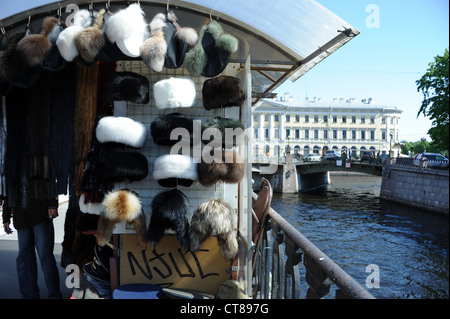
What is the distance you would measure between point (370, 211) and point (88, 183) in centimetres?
2712

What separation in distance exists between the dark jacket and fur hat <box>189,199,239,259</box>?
137 cm

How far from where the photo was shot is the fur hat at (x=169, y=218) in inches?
114

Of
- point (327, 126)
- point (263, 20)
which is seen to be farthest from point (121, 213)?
point (327, 126)

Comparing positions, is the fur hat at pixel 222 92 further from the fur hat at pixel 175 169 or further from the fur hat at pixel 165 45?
the fur hat at pixel 175 169

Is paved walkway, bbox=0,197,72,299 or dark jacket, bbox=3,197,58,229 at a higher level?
dark jacket, bbox=3,197,58,229

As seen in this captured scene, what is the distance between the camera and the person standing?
337cm

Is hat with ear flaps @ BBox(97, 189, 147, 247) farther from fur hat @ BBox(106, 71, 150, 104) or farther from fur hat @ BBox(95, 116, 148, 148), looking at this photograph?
fur hat @ BBox(106, 71, 150, 104)

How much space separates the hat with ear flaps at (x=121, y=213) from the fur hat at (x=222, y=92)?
97 cm

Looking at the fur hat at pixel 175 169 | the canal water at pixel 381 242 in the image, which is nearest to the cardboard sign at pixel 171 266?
the fur hat at pixel 175 169

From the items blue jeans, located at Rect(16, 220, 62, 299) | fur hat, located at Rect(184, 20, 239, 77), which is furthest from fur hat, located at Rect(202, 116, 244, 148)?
blue jeans, located at Rect(16, 220, 62, 299)

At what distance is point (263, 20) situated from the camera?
319 cm

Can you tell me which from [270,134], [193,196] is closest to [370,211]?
[193,196]
